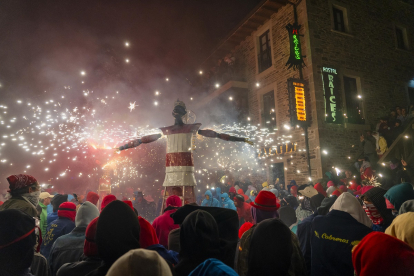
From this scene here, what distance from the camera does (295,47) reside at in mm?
11461

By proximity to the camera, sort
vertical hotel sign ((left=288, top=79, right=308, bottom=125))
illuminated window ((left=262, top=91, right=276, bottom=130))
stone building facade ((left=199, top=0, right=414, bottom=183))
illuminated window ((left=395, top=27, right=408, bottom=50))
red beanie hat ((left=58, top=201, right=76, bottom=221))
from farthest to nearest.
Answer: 1. illuminated window ((left=395, top=27, right=408, bottom=50))
2. illuminated window ((left=262, top=91, right=276, bottom=130))
3. stone building facade ((left=199, top=0, right=414, bottom=183))
4. vertical hotel sign ((left=288, top=79, right=308, bottom=125))
5. red beanie hat ((left=58, top=201, right=76, bottom=221))

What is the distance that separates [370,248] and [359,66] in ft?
44.5

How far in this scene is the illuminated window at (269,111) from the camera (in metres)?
13.5

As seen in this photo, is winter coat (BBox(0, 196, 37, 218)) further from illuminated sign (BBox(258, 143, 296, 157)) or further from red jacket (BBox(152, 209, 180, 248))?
illuminated sign (BBox(258, 143, 296, 157))

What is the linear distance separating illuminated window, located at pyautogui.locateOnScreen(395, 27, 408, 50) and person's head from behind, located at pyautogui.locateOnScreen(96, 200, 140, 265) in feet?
58.2

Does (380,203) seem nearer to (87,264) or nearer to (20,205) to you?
(87,264)

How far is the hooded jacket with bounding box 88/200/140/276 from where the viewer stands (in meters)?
1.72

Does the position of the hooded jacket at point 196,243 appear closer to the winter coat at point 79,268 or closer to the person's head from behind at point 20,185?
the winter coat at point 79,268

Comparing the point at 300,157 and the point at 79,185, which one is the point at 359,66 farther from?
the point at 79,185

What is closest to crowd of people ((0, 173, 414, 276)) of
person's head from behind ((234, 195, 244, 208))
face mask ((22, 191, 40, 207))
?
face mask ((22, 191, 40, 207))

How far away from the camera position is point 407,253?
53.2 inches

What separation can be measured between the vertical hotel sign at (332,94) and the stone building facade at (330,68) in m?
0.07

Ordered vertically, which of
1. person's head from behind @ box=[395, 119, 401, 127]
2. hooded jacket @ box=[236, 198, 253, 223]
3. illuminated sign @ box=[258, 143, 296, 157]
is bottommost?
hooded jacket @ box=[236, 198, 253, 223]

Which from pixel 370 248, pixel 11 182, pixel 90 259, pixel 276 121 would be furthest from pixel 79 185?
pixel 370 248
